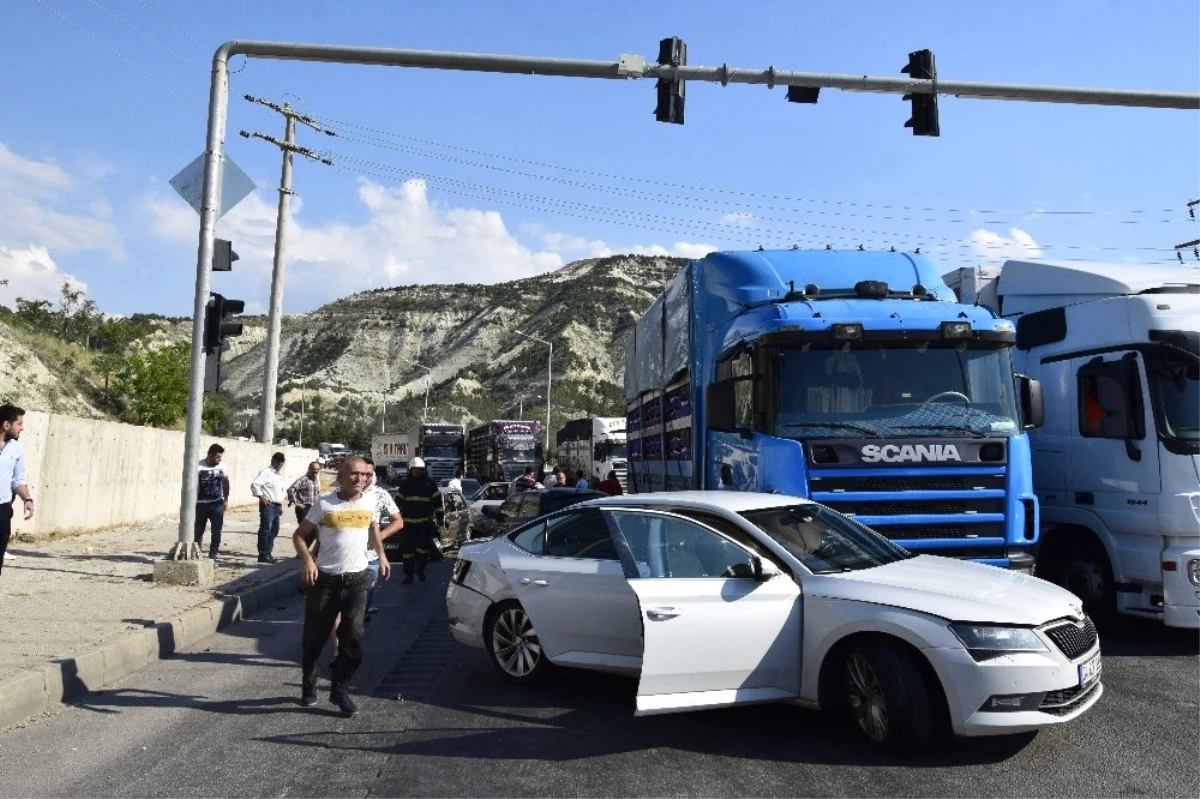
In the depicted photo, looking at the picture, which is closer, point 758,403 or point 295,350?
point 758,403

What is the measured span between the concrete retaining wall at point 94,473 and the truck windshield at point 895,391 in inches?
473

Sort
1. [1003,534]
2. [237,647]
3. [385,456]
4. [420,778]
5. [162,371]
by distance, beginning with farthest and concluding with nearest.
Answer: [385,456], [162,371], [237,647], [1003,534], [420,778]

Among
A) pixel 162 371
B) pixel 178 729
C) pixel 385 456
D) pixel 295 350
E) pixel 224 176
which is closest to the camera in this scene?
pixel 178 729

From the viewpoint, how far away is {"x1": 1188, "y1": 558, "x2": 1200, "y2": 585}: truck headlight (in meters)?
8.29

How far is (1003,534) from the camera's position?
27.6 ft

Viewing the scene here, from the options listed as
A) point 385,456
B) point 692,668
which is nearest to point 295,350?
point 385,456

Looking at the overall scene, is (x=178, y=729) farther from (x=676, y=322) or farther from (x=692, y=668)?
(x=676, y=322)

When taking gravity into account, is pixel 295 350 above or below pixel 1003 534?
above

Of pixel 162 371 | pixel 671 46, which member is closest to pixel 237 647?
pixel 671 46

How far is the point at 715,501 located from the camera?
6.91 metres

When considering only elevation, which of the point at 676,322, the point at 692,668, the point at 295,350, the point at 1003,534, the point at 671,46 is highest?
the point at 295,350

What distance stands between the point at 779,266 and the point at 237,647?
6.49 m

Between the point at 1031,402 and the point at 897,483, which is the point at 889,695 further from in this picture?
the point at 1031,402

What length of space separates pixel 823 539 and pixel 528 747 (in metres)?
2.37
